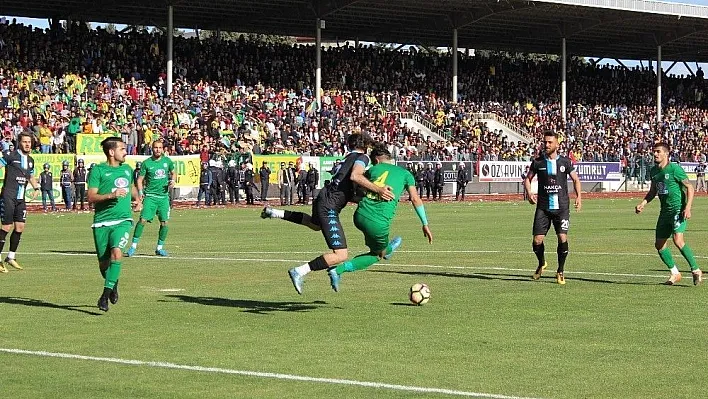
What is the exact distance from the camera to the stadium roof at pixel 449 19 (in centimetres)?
6047

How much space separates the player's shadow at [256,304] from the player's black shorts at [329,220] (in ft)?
2.67

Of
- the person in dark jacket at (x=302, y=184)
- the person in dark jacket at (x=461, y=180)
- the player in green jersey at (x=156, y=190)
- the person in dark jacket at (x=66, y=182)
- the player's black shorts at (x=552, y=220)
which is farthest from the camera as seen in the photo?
the person in dark jacket at (x=461, y=180)

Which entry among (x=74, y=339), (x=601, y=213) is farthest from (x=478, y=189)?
(x=74, y=339)

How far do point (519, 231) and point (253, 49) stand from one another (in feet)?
114

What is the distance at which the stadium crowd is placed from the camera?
4934 cm

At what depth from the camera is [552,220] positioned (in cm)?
1756

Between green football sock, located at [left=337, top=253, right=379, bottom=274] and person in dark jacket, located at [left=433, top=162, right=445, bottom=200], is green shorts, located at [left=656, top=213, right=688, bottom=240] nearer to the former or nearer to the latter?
green football sock, located at [left=337, top=253, right=379, bottom=274]

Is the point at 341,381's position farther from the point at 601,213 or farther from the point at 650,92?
the point at 650,92

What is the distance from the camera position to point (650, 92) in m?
80.1

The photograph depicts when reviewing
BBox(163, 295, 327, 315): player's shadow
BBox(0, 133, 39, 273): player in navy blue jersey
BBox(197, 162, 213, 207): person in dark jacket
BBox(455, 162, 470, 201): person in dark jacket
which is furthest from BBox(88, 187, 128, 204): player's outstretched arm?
BBox(455, 162, 470, 201): person in dark jacket

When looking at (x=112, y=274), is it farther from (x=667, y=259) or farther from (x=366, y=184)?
(x=667, y=259)

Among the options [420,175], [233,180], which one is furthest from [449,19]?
[233,180]

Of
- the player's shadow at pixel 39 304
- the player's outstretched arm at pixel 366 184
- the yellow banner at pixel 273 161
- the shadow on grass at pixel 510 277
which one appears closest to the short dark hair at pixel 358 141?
the player's outstretched arm at pixel 366 184

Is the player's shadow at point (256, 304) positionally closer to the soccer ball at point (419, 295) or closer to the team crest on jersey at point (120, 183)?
the soccer ball at point (419, 295)
